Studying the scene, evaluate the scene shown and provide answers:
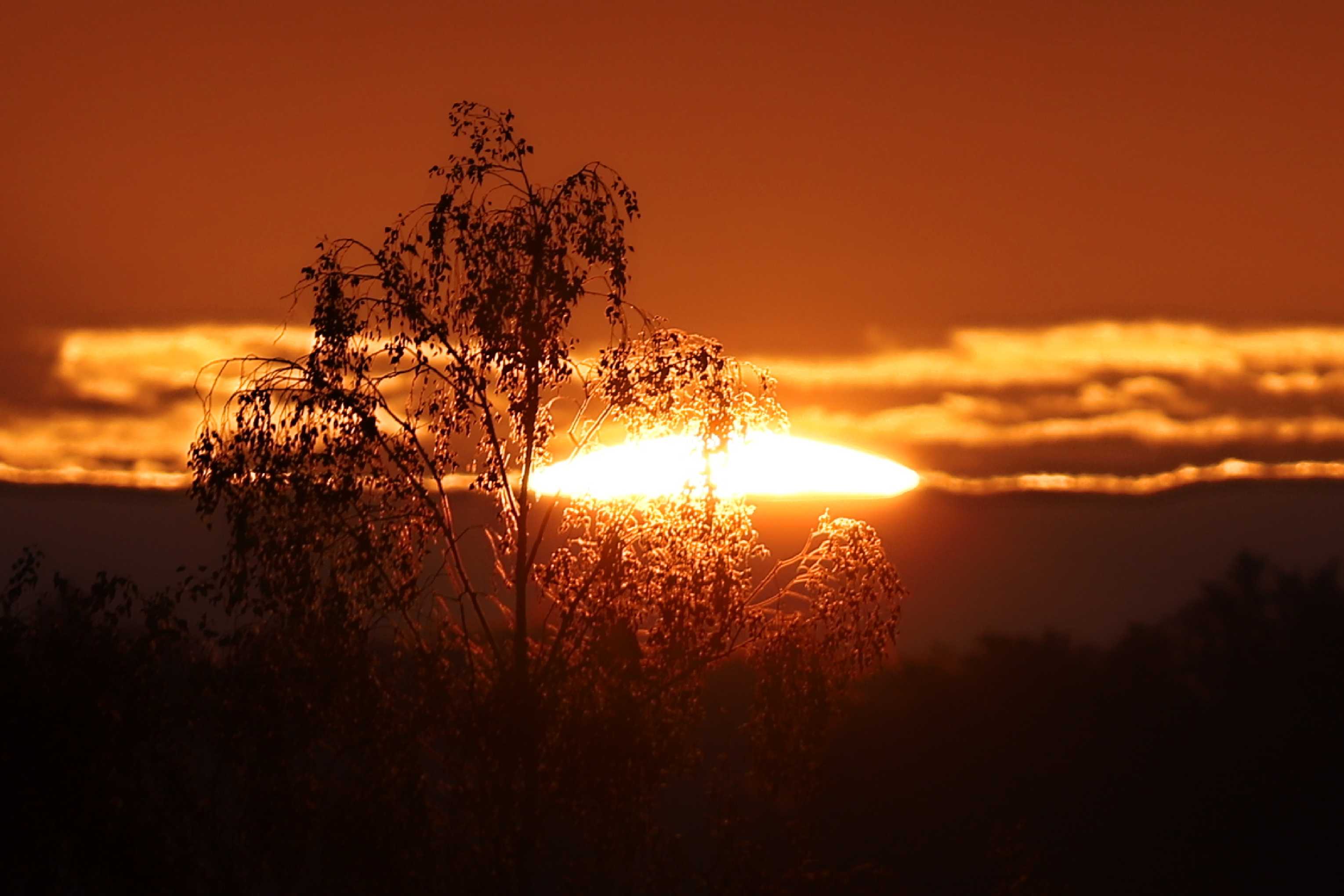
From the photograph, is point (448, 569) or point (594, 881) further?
point (594, 881)

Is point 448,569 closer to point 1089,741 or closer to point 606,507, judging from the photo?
point 606,507

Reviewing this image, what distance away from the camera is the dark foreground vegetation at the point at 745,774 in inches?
664

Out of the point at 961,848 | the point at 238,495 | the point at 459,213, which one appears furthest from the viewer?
the point at 961,848

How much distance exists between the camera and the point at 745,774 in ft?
67.0

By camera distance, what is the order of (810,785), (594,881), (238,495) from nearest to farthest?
1. (238,495)
2. (810,785)
3. (594,881)

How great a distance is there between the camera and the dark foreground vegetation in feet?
55.4

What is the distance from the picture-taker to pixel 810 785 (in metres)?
18.5

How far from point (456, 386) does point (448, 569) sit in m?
2.00

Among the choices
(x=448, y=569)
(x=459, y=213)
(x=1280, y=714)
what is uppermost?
(x=459, y=213)

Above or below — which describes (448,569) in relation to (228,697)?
above

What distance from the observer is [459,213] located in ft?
56.0

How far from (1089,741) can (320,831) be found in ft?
133

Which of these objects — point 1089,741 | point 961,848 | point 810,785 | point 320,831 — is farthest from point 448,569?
point 1089,741

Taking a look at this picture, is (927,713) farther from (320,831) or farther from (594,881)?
(320,831)
